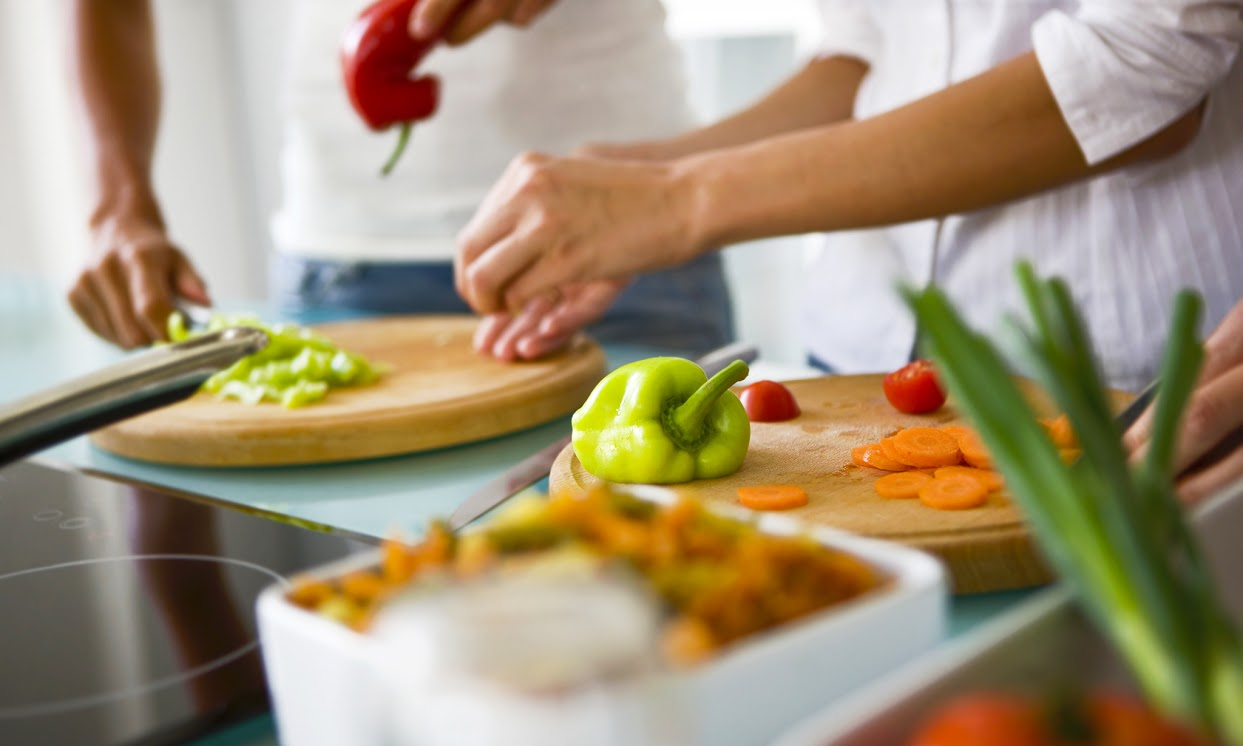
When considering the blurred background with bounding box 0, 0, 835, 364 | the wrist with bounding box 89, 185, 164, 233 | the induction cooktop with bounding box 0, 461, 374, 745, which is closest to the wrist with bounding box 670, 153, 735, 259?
the induction cooktop with bounding box 0, 461, 374, 745

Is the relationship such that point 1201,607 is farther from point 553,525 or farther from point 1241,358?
point 1241,358

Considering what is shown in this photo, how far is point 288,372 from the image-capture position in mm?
1441

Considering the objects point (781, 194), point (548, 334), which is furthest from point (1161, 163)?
point (548, 334)

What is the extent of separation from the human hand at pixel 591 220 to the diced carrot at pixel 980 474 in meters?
0.41

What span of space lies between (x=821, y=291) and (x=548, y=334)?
43cm

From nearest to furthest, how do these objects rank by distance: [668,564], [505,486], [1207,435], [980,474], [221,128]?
[668,564], [1207,435], [980,474], [505,486], [221,128]

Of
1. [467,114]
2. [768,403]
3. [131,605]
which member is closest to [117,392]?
[131,605]

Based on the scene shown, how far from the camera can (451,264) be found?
203cm

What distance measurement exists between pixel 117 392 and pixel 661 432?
0.44 metres

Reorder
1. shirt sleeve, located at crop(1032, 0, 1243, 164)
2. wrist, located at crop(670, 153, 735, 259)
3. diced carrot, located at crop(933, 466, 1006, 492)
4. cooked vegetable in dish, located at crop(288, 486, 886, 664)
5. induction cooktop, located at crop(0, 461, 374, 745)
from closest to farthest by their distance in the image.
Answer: cooked vegetable in dish, located at crop(288, 486, 886, 664)
induction cooktop, located at crop(0, 461, 374, 745)
diced carrot, located at crop(933, 466, 1006, 492)
shirt sleeve, located at crop(1032, 0, 1243, 164)
wrist, located at crop(670, 153, 735, 259)

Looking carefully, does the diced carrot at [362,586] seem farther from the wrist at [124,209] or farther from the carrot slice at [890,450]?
the wrist at [124,209]

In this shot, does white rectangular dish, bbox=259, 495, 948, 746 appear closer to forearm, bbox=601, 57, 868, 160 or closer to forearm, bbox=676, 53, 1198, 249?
forearm, bbox=676, 53, 1198, 249

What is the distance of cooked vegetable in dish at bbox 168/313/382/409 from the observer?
140 centimetres

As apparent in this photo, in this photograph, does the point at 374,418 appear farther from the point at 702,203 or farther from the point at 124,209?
the point at 124,209
